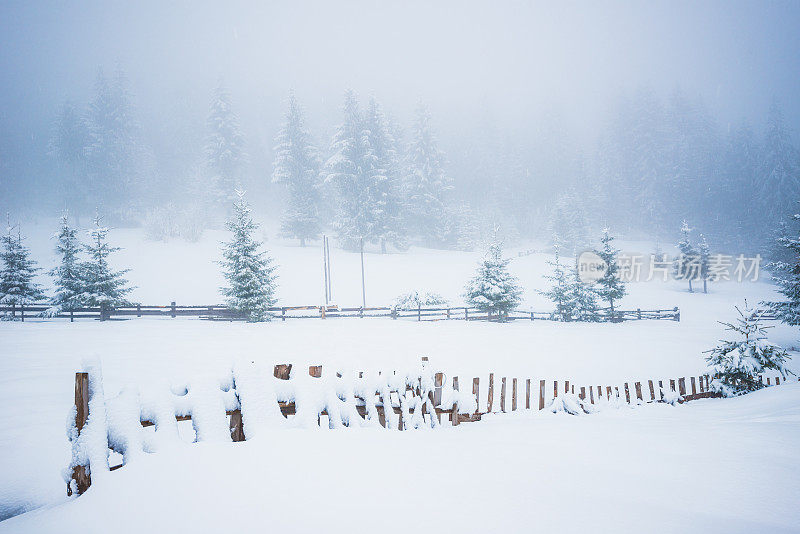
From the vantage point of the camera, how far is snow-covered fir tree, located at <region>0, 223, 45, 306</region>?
2092 cm

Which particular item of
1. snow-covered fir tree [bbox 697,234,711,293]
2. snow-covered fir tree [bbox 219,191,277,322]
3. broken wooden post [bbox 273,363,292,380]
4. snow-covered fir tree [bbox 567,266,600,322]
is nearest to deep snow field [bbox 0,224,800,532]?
broken wooden post [bbox 273,363,292,380]

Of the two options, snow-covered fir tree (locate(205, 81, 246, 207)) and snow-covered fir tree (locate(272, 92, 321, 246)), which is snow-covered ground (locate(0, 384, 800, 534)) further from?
snow-covered fir tree (locate(205, 81, 246, 207))

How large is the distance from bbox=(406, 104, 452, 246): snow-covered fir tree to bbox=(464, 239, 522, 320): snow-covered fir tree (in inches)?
1068

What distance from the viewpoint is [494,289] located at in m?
25.3

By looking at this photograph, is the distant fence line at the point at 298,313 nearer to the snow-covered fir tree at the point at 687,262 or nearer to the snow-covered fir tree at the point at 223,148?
the snow-covered fir tree at the point at 687,262

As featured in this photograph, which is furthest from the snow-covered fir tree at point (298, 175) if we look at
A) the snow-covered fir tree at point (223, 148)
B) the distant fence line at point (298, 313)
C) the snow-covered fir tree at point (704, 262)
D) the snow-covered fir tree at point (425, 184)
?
the snow-covered fir tree at point (704, 262)

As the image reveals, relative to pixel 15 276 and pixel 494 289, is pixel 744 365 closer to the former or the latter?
pixel 494 289

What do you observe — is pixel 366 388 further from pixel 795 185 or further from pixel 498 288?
pixel 795 185

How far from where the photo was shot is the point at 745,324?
347 inches

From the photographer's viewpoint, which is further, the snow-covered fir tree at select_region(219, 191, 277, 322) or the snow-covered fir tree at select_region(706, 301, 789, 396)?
the snow-covered fir tree at select_region(219, 191, 277, 322)

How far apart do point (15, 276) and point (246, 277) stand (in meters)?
13.6

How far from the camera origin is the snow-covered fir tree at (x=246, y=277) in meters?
21.6

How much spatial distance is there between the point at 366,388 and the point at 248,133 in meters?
80.0

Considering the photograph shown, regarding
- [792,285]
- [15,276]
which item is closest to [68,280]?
[15,276]
